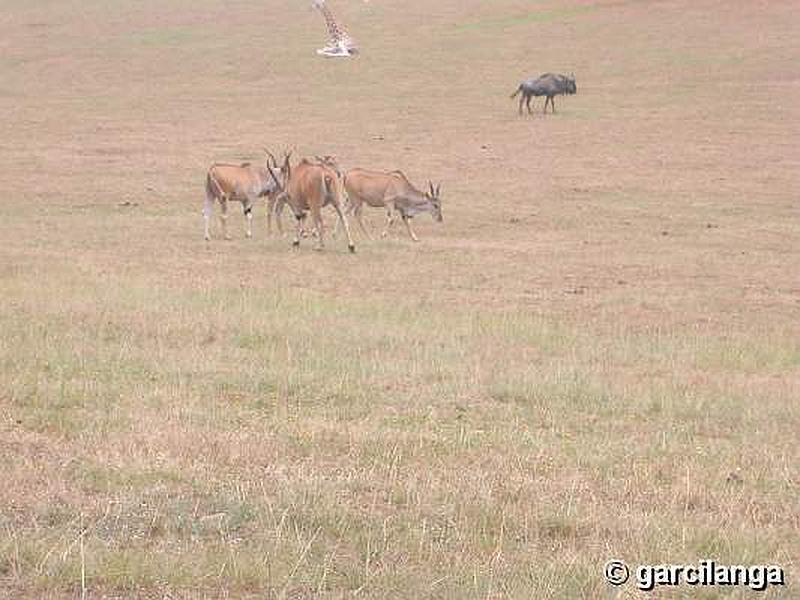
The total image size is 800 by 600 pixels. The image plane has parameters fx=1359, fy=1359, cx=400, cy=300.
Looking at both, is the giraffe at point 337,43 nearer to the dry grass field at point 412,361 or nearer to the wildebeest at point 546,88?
the wildebeest at point 546,88

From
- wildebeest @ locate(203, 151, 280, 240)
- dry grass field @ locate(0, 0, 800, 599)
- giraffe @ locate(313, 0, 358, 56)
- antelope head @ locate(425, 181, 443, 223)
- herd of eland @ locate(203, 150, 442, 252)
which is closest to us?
dry grass field @ locate(0, 0, 800, 599)

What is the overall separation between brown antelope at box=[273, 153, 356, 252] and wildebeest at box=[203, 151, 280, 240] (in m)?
0.86

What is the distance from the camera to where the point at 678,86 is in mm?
41125

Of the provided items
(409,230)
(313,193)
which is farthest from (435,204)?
(313,193)

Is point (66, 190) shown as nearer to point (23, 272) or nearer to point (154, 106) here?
point (23, 272)

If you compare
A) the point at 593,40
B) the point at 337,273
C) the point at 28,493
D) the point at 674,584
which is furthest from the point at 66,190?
the point at 593,40

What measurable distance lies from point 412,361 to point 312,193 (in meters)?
8.97

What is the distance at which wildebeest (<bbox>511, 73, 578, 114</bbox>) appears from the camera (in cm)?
3869

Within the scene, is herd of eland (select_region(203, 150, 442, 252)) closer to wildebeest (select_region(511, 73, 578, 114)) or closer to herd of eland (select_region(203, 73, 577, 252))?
herd of eland (select_region(203, 73, 577, 252))

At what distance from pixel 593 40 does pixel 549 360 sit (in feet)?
135

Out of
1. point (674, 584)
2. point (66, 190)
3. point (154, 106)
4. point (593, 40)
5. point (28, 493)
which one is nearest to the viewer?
point (674, 584)

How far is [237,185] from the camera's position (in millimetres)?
20438

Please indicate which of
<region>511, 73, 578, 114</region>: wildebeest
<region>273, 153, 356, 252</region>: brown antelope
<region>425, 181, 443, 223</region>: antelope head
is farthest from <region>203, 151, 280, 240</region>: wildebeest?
<region>511, 73, 578, 114</region>: wildebeest

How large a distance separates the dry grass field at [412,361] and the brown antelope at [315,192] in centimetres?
46
